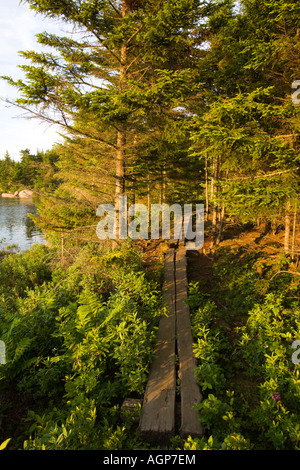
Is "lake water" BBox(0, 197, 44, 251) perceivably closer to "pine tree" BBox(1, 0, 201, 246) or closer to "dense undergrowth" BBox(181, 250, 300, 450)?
"pine tree" BBox(1, 0, 201, 246)

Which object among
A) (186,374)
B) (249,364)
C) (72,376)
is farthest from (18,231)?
(249,364)

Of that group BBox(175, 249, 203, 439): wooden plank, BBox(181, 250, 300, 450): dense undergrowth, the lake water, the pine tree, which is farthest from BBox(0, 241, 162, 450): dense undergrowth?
the lake water

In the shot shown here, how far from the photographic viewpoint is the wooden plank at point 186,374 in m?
2.98

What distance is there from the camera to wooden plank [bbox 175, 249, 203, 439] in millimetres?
2980

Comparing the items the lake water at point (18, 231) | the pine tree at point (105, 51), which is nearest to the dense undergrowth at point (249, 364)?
the pine tree at point (105, 51)

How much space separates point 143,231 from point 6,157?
83.9m

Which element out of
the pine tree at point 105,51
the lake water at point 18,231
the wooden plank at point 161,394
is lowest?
the wooden plank at point 161,394

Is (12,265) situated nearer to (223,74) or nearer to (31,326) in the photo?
(31,326)

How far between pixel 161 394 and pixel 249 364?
1.81 meters

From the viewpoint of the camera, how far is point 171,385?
3559mm

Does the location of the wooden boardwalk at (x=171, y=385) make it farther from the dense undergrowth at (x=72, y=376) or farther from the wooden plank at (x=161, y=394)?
the dense undergrowth at (x=72, y=376)

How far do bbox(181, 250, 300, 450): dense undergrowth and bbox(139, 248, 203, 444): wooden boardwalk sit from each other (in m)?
0.16

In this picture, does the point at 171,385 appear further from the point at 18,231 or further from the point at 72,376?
the point at 18,231

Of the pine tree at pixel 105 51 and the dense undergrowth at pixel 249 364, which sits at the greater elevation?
the pine tree at pixel 105 51
